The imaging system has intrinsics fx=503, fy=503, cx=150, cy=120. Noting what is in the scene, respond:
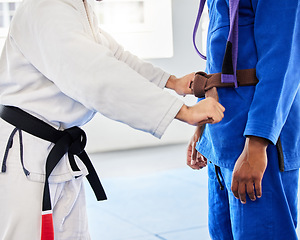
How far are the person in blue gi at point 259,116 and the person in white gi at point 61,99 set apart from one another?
21 cm

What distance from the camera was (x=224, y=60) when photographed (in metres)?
1.50

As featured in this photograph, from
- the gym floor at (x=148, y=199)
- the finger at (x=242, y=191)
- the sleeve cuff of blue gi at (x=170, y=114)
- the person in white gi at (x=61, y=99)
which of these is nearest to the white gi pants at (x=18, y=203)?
the person in white gi at (x=61, y=99)

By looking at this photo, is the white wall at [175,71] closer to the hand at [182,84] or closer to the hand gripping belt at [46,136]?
the hand at [182,84]

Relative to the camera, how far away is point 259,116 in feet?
4.67

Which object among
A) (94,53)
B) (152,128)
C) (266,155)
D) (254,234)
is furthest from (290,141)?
(94,53)

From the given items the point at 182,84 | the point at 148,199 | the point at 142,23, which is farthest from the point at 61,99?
the point at 142,23

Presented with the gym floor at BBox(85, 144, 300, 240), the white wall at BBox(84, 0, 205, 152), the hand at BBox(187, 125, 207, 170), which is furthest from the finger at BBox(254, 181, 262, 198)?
the white wall at BBox(84, 0, 205, 152)

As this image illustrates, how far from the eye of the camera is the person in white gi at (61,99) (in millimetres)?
1302

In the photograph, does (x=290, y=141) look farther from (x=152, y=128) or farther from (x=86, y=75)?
(x=86, y=75)

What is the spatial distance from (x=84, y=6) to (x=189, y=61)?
14.5ft

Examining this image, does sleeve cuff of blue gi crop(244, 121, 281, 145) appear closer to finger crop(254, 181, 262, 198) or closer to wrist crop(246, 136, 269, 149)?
wrist crop(246, 136, 269, 149)

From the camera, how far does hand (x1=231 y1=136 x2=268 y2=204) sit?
1427mm

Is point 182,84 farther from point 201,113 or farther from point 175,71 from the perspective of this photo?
point 175,71

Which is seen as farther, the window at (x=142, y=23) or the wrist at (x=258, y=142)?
the window at (x=142, y=23)
